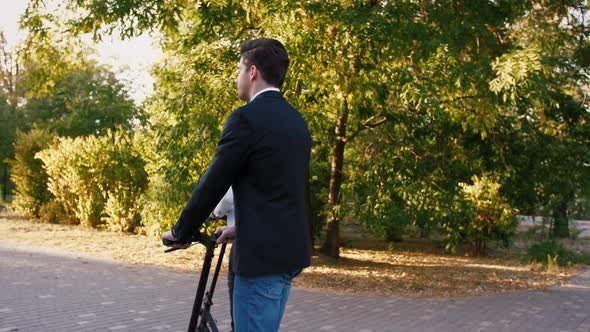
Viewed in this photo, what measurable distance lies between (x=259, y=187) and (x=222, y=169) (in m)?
0.17

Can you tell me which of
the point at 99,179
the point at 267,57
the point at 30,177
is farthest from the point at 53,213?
the point at 267,57

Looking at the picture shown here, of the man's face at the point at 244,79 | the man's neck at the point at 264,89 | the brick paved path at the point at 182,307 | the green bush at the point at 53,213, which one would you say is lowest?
the brick paved path at the point at 182,307

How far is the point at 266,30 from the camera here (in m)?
8.69

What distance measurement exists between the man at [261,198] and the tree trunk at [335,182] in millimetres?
8779

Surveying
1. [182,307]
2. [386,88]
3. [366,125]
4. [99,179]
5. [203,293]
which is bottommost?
[182,307]

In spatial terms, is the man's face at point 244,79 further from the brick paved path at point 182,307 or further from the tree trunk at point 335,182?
the tree trunk at point 335,182

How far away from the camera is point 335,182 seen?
12.4 metres

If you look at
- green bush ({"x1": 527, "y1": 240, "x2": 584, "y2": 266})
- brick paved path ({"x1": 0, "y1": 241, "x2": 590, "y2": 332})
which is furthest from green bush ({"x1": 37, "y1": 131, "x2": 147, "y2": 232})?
green bush ({"x1": 527, "y1": 240, "x2": 584, "y2": 266})

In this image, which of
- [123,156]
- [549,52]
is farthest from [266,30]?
[123,156]

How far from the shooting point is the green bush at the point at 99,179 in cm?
1691

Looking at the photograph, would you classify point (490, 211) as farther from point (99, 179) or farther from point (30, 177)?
point (30, 177)

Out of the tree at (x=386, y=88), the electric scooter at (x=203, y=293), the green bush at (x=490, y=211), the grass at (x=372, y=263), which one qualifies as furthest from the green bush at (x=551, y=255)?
the electric scooter at (x=203, y=293)

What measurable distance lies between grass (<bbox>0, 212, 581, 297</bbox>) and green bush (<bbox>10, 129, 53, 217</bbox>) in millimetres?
1675

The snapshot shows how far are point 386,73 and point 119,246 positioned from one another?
745cm
